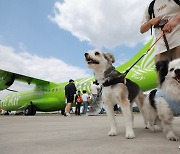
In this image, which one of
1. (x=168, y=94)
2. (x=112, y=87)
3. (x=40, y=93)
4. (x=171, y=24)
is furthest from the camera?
(x=40, y=93)

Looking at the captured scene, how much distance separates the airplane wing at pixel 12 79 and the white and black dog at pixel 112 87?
53.0ft

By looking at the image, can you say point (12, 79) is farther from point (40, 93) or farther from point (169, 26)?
point (169, 26)

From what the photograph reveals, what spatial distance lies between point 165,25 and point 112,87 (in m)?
1.05

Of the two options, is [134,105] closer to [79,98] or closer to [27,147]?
[27,147]

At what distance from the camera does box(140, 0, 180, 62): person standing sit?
3141 mm

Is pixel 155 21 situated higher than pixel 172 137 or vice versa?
pixel 155 21

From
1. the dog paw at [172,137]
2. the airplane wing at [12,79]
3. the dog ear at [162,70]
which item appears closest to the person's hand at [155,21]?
the dog ear at [162,70]

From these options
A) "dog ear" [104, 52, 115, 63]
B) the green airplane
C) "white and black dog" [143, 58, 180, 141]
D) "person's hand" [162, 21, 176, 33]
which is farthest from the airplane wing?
"white and black dog" [143, 58, 180, 141]

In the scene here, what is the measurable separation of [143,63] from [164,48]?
9.87 meters

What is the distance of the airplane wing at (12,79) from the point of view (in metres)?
18.5

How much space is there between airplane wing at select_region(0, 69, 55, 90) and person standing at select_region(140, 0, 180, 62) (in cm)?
1655

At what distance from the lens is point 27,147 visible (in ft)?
8.04

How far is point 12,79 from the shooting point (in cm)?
1928

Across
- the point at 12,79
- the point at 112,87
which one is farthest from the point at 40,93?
the point at 112,87
